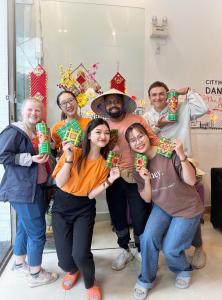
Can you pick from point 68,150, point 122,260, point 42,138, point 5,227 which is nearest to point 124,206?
point 122,260

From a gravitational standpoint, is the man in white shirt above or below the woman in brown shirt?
above

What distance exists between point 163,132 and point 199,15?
166 cm

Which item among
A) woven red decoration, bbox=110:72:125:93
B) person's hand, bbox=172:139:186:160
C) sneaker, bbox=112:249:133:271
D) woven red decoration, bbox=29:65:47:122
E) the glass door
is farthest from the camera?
woven red decoration, bbox=110:72:125:93

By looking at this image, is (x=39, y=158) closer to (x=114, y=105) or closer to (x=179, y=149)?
(x=114, y=105)

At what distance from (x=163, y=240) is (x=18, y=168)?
1.01m

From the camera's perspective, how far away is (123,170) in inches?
65.9

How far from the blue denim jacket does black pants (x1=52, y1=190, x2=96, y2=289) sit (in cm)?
20

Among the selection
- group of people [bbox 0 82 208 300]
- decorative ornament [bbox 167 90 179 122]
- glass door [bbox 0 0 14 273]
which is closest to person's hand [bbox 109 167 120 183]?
group of people [bbox 0 82 208 300]

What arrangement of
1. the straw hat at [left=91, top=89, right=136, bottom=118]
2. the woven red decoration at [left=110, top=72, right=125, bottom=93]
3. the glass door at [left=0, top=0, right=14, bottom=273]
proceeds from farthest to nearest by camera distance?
the woven red decoration at [left=110, top=72, right=125, bottom=93], the glass door at [left=0, top=0, right=14, bottom=273], the straw hat at [left=91, top=89, right=136, bottom=118]

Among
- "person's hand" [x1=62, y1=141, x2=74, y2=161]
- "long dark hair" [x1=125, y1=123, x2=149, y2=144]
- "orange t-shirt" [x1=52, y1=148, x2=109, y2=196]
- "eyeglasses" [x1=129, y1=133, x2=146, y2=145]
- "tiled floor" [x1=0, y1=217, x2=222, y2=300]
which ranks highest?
"long dark hair" [x1=125, y1=123, x2=149, y2=144]

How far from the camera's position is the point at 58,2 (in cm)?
255

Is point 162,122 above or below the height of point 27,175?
above

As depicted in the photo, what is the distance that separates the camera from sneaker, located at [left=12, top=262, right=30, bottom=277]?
5.90 ft

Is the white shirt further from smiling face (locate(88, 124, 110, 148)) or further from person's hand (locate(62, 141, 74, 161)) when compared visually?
person's hand (locate(62, 141, 74, 161))
